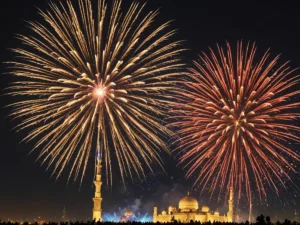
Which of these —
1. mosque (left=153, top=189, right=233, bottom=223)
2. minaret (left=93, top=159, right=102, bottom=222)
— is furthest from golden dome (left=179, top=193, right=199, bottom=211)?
minaret (left=93, top=159, right=102, bottom=222)

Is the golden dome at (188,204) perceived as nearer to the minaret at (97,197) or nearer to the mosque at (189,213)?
the mosque at (189,213)

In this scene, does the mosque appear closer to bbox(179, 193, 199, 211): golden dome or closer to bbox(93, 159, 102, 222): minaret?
bbox(179, 193, 199, 211): golden dome

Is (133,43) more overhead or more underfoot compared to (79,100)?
more overhead

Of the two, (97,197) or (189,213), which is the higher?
(189,213)

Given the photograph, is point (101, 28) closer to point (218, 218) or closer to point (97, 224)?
point (97, 224)

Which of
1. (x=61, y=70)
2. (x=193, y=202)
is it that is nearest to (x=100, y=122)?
(x=61, y=70)

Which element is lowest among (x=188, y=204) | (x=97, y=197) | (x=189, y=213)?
(x=97, y=197)

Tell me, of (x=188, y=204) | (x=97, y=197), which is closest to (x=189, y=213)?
(x=188, y=204)

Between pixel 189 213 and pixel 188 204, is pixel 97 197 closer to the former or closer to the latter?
pixel 189 213

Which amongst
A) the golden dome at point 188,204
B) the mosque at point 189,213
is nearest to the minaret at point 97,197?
the mosque at point 189,213

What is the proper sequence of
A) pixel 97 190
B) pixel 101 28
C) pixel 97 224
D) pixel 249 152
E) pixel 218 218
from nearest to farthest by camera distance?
1. pixel 97 224
2. pixel 101 28
3. pixel 249 152
4. pixel 97 190
5. pixel 218 218
